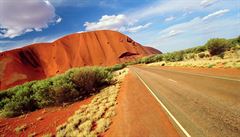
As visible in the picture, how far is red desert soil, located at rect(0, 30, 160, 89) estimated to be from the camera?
2714 inches

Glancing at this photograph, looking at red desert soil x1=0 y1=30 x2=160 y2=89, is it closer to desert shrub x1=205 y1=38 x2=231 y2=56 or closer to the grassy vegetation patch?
the grassy vegetation patch

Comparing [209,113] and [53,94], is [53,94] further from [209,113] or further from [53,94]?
[209,113]

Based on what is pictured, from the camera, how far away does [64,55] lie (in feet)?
288

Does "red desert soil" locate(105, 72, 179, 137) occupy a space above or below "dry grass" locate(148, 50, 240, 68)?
below

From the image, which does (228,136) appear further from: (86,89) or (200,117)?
(86,89)

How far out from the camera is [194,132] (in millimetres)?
5555

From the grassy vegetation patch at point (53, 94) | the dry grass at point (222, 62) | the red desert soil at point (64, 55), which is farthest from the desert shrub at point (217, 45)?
the red desert soil at point (64, 55)

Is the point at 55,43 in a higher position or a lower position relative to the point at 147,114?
higher

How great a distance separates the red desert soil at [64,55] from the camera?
6894cm

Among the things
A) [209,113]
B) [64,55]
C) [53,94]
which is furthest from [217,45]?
[64,55]

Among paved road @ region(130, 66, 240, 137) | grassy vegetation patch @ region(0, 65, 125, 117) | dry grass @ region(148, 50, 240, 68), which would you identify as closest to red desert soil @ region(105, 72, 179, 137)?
paved road @ region(130, 66, 240, 137)

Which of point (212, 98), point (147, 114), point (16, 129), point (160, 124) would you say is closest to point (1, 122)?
point (16, 129)

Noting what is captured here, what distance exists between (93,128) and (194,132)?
3.84m

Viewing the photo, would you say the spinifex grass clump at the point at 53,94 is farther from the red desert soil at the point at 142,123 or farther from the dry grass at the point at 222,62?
the dry grass at the point at 222,62
